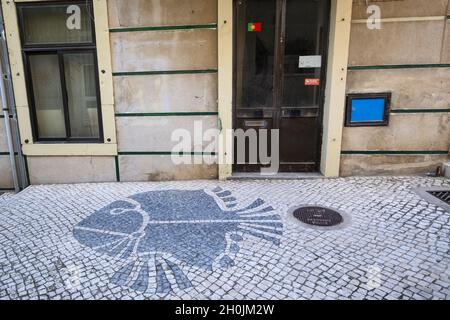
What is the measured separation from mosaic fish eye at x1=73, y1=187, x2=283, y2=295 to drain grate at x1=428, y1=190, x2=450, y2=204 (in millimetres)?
2305

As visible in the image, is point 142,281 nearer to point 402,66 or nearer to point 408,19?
point 402,66

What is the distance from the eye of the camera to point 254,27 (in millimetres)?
4875

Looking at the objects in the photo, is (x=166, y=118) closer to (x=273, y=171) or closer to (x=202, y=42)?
(x=202, y=42)

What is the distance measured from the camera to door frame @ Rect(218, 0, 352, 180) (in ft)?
15.2

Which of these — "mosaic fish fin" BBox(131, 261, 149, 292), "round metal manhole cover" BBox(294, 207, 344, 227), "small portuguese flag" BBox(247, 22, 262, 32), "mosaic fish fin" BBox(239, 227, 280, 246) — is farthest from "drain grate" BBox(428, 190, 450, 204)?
"mosaic fish fin" BBox(131, 261, 149, 292)

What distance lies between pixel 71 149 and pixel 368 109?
487 centimetres

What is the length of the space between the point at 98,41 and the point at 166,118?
5.14 feet

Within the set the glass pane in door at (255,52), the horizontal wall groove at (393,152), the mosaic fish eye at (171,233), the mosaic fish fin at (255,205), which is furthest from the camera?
the horizontal wall groove at (393,152)

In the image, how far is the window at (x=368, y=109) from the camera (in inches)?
191

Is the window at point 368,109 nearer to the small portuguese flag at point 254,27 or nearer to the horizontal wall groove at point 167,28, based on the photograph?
the small portuguese flag at point 254,27

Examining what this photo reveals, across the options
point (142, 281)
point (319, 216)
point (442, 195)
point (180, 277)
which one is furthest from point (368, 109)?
point (142, 281)

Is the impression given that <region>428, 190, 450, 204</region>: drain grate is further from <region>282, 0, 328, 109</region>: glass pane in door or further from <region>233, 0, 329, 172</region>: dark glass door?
<region>282, 0, 328, 109</region>: glass pane in door

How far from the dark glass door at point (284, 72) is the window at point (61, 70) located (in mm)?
2386

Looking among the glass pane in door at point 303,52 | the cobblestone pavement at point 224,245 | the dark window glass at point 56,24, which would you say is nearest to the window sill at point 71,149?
the cobblestone pavement at point 224,245
